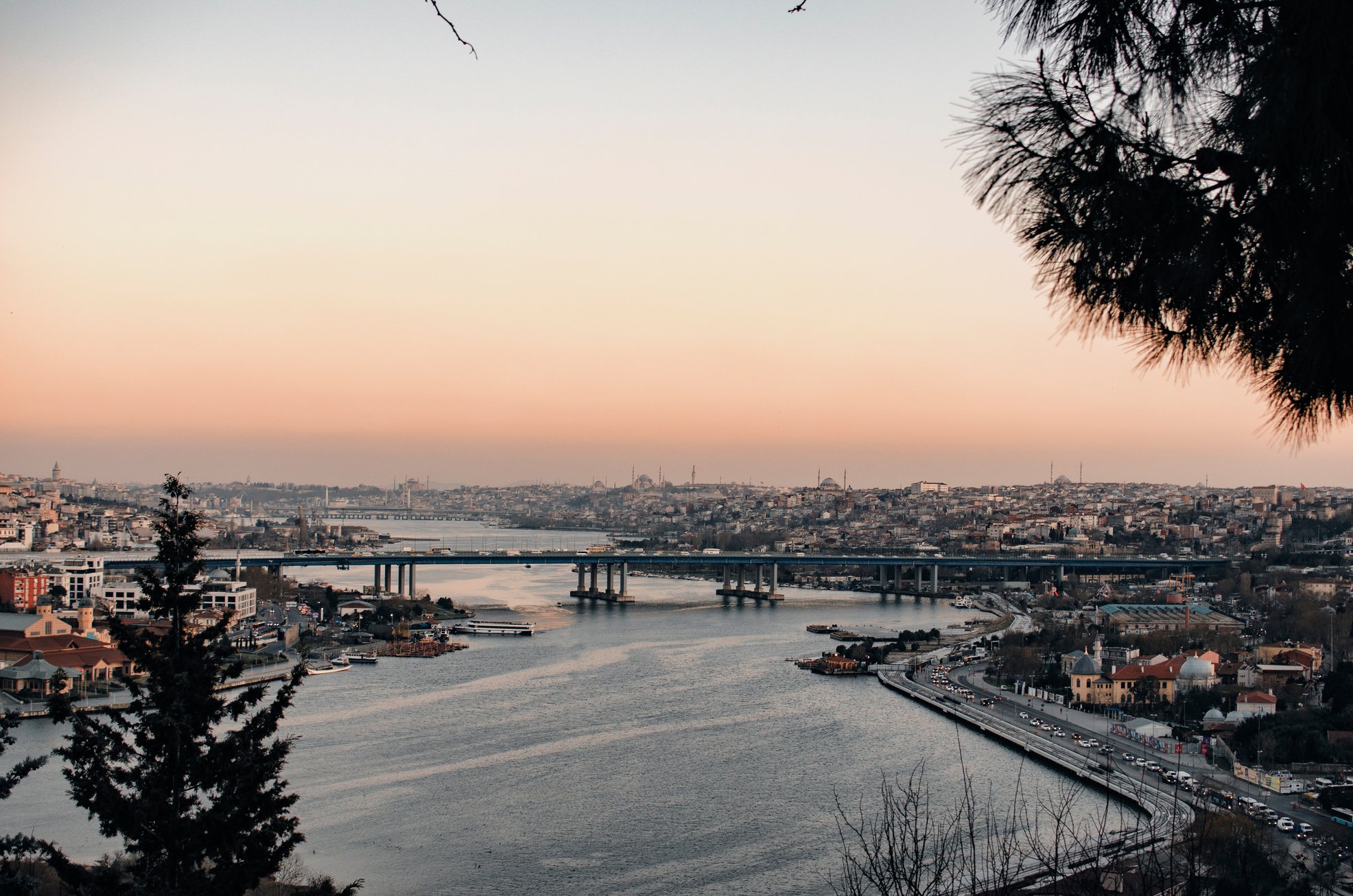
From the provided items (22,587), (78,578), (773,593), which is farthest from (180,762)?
(773,593)

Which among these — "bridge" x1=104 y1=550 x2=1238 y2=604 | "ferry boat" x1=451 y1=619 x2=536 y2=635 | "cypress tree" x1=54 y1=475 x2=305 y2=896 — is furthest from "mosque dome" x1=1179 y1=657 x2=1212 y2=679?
"bridge" x1=104 y1=550 x2=1238 y2=604

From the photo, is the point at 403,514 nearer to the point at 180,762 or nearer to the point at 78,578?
the point at 78,578

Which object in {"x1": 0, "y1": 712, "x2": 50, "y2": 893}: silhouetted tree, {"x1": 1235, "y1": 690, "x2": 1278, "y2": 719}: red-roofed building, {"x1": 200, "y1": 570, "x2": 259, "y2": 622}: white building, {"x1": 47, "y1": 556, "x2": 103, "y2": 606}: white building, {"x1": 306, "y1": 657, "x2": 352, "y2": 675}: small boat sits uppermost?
{"x1": 0, "y1": 712, "x2": 50, "y2": 893}: silhouetted tree

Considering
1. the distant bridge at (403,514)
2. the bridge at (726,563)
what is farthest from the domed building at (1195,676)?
the distant bridge at (403,514)

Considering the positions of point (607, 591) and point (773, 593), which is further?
point (773, 593)

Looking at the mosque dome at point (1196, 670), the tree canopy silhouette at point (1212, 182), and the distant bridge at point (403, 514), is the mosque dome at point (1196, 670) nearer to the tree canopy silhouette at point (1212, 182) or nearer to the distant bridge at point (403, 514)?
→ the tree canopy silhouette at point (1212, 182)

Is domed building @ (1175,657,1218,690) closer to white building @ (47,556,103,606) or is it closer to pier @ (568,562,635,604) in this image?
pier @ (568,562,635,604)

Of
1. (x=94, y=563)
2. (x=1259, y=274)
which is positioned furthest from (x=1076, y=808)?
(x=94, y=563)
